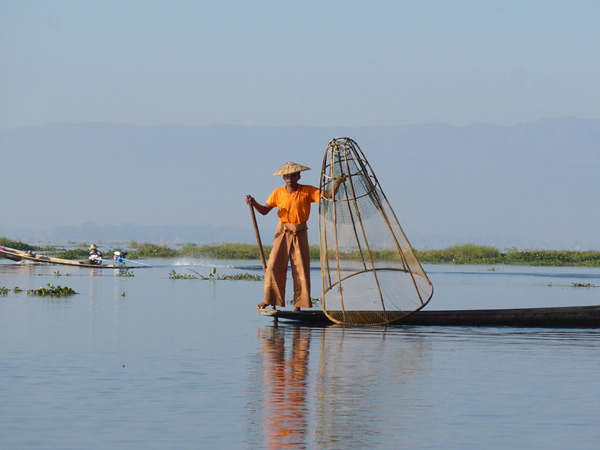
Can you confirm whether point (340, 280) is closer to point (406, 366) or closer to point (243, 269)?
point (406, 366)

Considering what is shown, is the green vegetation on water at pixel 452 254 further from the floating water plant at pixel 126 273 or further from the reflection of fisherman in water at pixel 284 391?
the reflection of fisherman in water at pixel 284 391

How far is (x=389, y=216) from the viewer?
1314 cm

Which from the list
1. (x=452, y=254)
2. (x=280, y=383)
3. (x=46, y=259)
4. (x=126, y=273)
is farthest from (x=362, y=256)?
(x=452, y=254)

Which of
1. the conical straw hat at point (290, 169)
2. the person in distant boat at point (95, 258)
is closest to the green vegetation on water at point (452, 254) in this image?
the person in distant boat at point (95, 258)

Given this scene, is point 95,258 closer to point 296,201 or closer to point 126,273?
point 126,273

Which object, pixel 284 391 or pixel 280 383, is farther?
pixel 280 383

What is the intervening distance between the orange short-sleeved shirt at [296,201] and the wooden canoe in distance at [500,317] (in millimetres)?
1249

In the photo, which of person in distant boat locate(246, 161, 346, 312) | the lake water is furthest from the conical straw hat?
the lake water

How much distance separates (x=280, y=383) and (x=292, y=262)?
16.8 ft

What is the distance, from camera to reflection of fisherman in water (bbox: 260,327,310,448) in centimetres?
625

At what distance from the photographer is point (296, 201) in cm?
1294

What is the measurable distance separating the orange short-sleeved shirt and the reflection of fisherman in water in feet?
5.66

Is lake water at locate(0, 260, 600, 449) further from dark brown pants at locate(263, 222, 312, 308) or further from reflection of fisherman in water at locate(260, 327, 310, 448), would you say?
dark brown pants at locate(263, 222, 312, 308)

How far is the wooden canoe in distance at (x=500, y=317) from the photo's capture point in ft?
42.6
